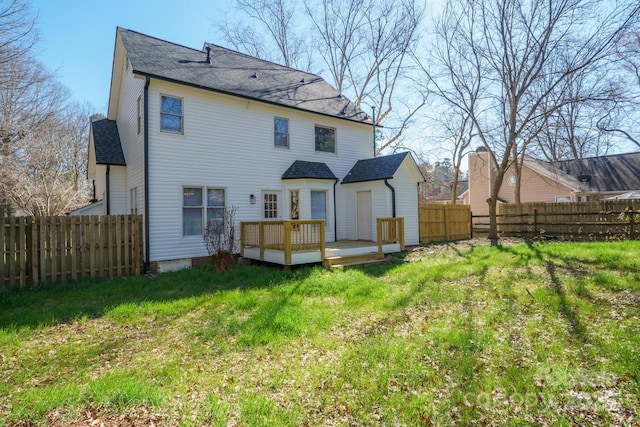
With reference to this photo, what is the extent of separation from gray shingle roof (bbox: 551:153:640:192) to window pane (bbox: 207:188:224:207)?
2229 centimetres

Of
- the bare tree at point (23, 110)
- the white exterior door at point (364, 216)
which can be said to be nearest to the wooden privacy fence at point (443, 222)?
the white exterior door at point (364, 216)

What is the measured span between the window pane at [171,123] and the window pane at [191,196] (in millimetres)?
1933

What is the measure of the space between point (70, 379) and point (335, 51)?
26.4m

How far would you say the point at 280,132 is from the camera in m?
12.9

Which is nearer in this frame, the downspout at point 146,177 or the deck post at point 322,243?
the deck post at point 322,243

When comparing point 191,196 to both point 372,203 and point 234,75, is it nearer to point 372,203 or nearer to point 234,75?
point 234,75

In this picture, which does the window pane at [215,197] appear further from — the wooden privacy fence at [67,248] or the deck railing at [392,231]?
the deck railing at [392,231]

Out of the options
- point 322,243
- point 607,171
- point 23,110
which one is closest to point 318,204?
point 322,243

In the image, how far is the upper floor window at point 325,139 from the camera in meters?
14.2

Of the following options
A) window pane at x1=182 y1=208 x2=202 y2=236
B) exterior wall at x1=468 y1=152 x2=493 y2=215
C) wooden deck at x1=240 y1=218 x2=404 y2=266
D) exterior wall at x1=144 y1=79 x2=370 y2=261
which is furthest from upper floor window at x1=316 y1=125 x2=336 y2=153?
exterior wall at x1=468 y1=152 x2=493 y2=215

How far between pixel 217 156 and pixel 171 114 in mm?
1882

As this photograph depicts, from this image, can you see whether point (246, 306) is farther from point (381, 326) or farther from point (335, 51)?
point (335, 51)

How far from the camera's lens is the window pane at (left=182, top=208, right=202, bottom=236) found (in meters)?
10.4

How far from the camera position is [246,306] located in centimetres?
607
